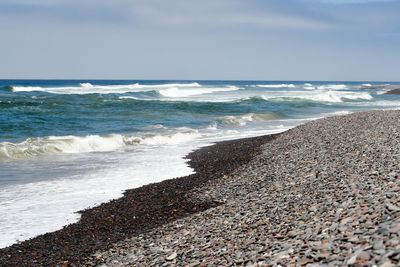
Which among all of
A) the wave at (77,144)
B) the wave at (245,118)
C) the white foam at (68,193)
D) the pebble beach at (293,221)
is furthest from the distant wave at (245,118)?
the pebble beach at (293,221)

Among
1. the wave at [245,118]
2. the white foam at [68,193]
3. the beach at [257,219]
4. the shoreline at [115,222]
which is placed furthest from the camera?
the wave at [245,118]

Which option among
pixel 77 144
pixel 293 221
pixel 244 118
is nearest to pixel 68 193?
pixel 293 221

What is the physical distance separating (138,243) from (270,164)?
21.4 ft

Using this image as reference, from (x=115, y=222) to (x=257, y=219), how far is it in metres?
3.40

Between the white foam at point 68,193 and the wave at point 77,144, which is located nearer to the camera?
the white foam at point 68,193

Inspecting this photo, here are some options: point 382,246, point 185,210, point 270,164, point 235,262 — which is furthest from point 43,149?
point 382,246

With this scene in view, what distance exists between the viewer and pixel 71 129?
2955 centimetres

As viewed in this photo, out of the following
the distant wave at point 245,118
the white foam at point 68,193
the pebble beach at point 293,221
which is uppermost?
the pebble beach at point 293,221

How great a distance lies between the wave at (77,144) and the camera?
805 inches

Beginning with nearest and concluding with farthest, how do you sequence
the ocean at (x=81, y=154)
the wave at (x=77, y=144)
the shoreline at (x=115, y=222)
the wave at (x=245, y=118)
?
1. the shoreline at (x=115, y=222)
2. the ocean at (x=81, y=154)
3. the wave at (x=77, y=144)
4. the wave at (x=245, y=118)

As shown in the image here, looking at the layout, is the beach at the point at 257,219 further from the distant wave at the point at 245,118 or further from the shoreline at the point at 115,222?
the distant wave at the point at 245,118

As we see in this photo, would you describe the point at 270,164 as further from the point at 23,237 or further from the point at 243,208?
the point at 23,237

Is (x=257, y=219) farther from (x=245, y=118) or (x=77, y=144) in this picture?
(x=245, y=118)

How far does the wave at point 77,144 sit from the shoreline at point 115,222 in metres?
8.77
